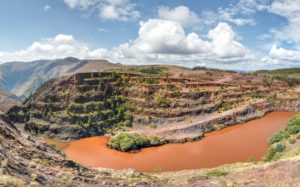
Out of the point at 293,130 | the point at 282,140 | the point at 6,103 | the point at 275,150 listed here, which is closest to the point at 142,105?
the point at 282,140

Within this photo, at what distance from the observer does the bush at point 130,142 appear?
5091cm

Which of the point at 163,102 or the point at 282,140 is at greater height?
the point at 163,102

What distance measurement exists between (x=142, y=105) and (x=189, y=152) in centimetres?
1992

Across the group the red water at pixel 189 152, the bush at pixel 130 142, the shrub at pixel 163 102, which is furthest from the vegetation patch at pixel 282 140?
the shrub at pixel 163 102

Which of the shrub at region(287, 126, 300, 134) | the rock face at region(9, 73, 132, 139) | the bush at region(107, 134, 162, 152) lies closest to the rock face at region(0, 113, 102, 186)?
the shrub at region(287, 126, 300, 134)

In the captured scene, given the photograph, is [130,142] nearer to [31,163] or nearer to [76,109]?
[76,109]

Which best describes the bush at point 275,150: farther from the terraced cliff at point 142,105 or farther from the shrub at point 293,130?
the terraced cliff at point 142,105

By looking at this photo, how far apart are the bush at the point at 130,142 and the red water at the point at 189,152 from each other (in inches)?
37.4

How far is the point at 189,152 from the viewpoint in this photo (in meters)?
48.4

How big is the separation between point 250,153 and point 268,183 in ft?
97.3

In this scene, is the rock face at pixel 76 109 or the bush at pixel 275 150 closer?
the bush at pixel 275 150

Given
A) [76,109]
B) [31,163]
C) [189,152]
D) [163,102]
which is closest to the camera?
[31,163]

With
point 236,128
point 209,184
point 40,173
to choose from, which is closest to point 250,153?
point 236,128

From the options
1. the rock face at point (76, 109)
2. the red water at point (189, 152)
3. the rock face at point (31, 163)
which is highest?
the rock face at point (31, 163)
